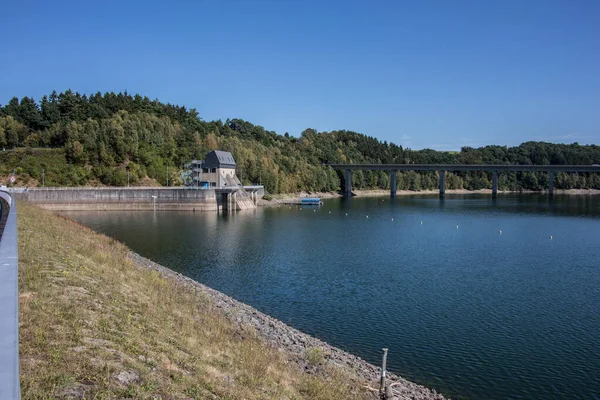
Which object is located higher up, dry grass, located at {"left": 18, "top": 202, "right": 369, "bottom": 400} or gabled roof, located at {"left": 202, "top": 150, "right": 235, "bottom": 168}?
gabled roof, located at {"left": 202, "top": 150, "right": 235, "bottom": 168}

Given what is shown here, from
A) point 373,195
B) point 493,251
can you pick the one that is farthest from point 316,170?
point 493,251

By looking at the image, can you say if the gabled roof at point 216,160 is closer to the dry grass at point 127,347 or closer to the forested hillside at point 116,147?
the forested hillside at point 116,147

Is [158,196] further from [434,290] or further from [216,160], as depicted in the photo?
→ [434,290]

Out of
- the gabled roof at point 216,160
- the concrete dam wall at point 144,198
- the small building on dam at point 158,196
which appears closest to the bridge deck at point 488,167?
the gabled roof at point 216,160

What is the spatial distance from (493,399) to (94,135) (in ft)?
431

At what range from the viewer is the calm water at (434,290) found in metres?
22.7

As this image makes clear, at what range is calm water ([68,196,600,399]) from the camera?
22.7 m

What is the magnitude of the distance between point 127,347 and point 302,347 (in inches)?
429

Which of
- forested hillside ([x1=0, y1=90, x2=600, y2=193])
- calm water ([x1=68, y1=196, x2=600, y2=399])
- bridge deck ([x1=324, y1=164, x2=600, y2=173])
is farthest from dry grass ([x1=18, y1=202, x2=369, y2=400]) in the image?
bridge deck ([x1=324, y1=164, x2=600, y2=173])

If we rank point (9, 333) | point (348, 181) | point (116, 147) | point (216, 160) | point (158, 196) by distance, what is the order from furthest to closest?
point (348, 181) < point (116, 147) < point (216, 160) < point (158, 196) < point (9, 333)

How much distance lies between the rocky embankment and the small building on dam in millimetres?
80507

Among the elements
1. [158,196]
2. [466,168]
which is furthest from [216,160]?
[466,168]

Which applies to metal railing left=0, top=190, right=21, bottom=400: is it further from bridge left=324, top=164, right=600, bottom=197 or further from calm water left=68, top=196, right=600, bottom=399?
bridge left=324, top=164, right=600, bottom=197

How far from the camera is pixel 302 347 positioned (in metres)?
22.5
